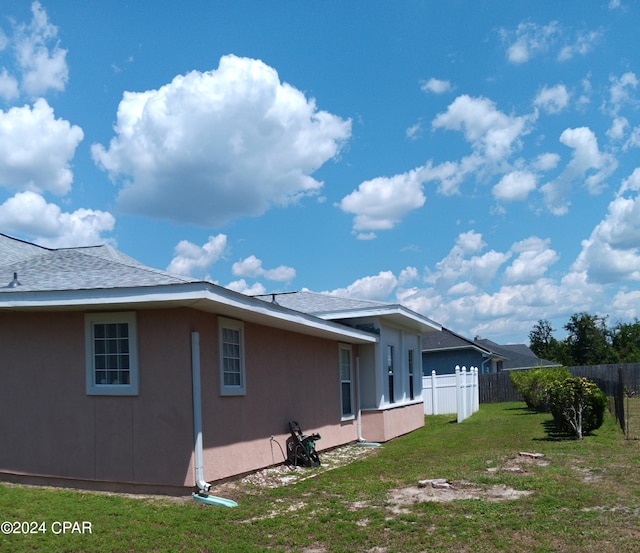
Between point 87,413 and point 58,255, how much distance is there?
10.8 ft

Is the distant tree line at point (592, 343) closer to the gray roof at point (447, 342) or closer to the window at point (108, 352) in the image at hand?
the gray roof at point (447, 342)

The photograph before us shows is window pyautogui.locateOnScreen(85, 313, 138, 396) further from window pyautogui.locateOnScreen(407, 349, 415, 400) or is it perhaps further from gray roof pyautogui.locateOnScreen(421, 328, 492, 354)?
gray roof pyautogui.locateOnScreen(421, 328, 492, 354)

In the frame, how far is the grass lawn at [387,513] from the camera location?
6.73 meters

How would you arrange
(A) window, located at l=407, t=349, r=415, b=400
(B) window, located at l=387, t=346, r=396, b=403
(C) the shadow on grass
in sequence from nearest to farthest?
(C) the shadow on grass → (B) window, located at l=387, t=346, r=396, b=403 → (A) window, located at l=407, t=349, r=415, b=400

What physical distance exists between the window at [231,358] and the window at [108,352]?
1.43m

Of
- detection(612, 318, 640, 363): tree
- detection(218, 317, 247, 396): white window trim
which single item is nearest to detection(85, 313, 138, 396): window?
detection(218, 317, 247, 396): white window trim

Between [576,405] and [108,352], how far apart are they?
10704mm

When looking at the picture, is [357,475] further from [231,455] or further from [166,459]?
[166,459]

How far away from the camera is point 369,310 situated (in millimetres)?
16422

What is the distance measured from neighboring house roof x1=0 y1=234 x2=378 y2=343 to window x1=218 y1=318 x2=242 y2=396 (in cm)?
22

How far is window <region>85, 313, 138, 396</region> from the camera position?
31.4ft

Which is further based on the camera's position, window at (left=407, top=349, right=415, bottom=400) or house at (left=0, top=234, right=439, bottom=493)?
window at (left=407, top=349, right=415, bottom=400)

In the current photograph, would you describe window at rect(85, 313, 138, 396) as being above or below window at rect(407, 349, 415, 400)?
above

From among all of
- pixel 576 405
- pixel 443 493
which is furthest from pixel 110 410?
pixel 576 405
